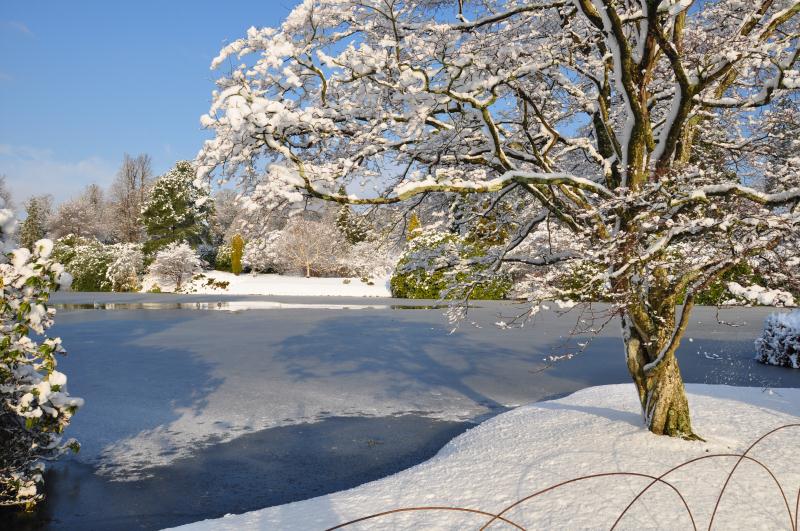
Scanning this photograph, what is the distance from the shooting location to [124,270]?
30406 mm

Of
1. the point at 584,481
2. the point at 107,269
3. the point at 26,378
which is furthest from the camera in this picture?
the point at 107,269

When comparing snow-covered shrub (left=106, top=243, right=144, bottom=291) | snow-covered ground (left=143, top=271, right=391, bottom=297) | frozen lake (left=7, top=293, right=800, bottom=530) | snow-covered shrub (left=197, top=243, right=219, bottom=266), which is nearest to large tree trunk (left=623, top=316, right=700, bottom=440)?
frozen lake (left=7, top=293, right=800, bottom=530)

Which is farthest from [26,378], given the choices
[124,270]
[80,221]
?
[80,221]

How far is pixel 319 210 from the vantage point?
17.6ft

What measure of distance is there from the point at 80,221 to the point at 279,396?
56.2 metres

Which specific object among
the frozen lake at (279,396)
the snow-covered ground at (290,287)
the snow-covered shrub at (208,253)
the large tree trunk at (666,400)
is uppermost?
the snow-covered shrub at (208,253)

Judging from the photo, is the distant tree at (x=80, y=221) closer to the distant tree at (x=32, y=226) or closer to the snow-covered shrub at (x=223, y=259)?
the distant tree at (x=32, y=226)

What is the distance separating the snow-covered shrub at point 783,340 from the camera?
27.2 feet

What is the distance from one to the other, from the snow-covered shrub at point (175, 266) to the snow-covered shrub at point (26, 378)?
2739cm

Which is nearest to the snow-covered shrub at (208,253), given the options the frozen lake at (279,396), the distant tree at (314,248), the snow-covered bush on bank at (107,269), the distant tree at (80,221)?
the snow-covered bush on bank at (107,269)

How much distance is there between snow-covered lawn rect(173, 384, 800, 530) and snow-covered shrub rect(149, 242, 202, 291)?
27852 millimetres

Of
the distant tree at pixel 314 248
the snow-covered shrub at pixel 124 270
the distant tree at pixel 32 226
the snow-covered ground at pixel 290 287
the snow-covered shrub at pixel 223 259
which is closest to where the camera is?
the snow-covered ground at pixel 290 287

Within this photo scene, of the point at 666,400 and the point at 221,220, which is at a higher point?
the point at 221,220

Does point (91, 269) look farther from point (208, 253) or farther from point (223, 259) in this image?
point (208, 253)
